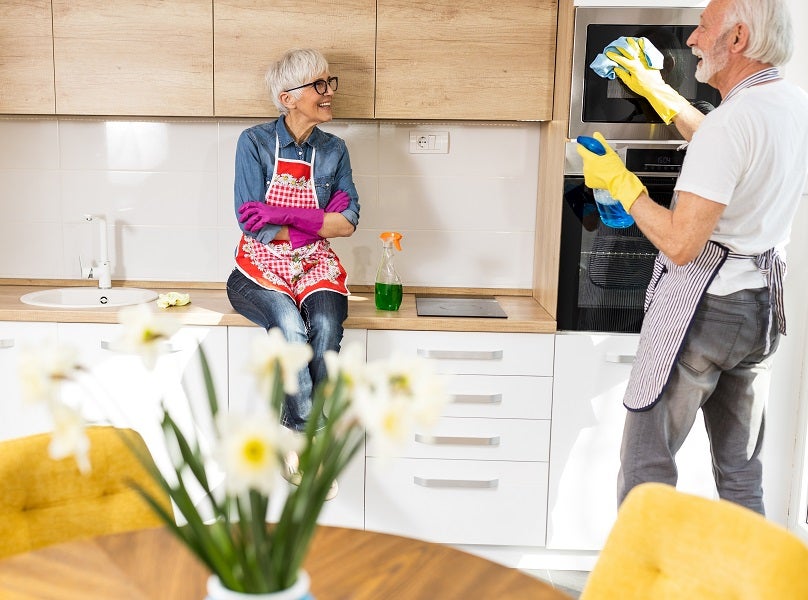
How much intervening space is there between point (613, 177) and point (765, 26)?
481mm

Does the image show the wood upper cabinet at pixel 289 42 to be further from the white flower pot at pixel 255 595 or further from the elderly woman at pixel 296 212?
the white flower pot at pixel 255 595

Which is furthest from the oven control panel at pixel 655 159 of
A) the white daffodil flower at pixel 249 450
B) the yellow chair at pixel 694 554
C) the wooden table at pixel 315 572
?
the white daffodil flower at pixel 249 450

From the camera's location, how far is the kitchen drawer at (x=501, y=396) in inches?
107

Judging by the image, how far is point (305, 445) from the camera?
0.85 m

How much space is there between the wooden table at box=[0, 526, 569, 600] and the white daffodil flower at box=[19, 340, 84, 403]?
1.29ft

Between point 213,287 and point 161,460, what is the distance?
2.44ft

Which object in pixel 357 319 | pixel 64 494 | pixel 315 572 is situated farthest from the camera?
pixel 357 319

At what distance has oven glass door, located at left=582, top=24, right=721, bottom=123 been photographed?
255cm

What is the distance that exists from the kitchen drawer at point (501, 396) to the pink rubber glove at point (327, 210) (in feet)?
2.19

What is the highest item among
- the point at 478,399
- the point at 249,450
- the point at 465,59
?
the point at 465,59

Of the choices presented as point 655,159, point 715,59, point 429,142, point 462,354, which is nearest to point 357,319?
point 462,354

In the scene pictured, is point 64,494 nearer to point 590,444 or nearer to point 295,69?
point 295,69

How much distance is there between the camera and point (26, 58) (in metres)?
2.85

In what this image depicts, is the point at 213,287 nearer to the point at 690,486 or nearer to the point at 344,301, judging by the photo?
the point at 344,301
